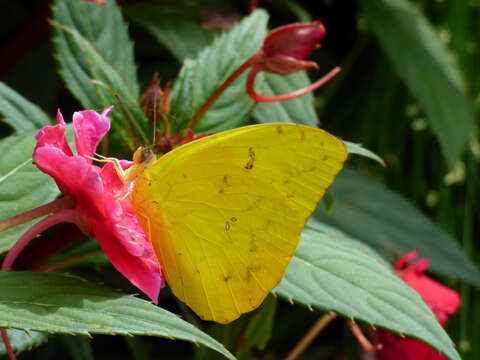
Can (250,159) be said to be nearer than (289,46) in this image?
Yes

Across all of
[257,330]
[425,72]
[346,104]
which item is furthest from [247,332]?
[346,104]

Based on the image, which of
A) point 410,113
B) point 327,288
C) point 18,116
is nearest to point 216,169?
point 327,288

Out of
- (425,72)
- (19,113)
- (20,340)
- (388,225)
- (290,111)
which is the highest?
(19,113)

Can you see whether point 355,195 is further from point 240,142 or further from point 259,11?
point 240,142

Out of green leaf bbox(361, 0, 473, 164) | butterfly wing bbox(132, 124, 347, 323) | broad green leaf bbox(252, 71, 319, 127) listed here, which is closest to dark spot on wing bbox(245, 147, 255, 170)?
butterfly wing bbox(132, 124, 347, 323)

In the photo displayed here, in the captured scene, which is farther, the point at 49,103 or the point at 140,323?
the point at 49,103

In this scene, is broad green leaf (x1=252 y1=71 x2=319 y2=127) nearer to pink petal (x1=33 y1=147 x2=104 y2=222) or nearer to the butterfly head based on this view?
the butterfly head

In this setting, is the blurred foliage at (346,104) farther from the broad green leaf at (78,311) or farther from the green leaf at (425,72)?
the broad green leaf at (78,311)

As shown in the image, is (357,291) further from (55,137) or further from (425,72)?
(425,72)
